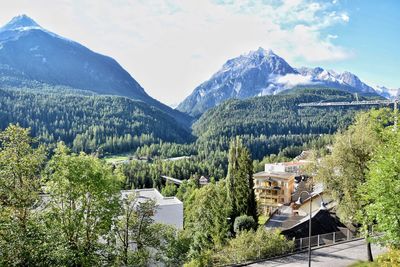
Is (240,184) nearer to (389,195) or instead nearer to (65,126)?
(389,195)

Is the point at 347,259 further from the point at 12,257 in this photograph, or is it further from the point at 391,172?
the point at 12,257

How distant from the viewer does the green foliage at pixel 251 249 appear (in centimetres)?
2470

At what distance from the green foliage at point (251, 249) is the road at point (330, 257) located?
0.86 meters

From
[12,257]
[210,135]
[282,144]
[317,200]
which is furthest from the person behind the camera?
[210,135]

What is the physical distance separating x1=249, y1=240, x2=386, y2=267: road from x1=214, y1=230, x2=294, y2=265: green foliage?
0.86 metres

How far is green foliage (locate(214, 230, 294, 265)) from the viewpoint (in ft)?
81.0

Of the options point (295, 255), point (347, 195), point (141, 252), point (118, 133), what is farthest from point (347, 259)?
point (118, 133)

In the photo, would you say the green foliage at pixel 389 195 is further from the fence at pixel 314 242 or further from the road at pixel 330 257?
the fence at pixel 314 242

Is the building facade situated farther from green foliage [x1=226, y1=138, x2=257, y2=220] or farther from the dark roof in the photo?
green foliage [x1=226, y1=138, x2=257, y2=220]

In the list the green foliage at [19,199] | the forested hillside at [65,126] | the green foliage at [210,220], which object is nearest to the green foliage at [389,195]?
the green foliage at [19,199]

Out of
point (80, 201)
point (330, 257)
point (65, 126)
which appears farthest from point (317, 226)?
point (65, 126)

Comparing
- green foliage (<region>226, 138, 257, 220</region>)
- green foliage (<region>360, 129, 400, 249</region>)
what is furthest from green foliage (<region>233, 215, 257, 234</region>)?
green foliage (<region>360, 129, 400, 249</region>)

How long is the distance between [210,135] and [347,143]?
16171 centimetres

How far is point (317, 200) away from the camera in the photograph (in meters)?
50.9
